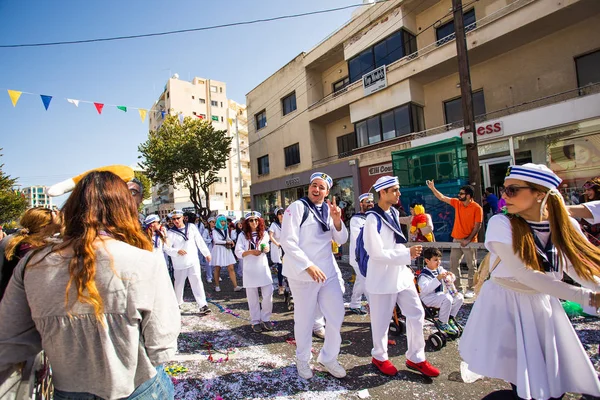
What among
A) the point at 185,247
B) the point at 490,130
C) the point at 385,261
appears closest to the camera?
the point at 385,261

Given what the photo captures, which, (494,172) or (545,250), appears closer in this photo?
(545,250)

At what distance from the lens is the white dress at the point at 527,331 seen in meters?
1.91

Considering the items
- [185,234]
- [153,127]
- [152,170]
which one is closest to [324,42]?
[152,170]

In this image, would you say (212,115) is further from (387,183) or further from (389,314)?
(389,314)

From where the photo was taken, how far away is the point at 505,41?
12.2 metres

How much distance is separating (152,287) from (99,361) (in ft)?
1.22

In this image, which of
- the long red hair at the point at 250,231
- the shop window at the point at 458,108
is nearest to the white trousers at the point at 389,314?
the long red hair at the point at 250,231

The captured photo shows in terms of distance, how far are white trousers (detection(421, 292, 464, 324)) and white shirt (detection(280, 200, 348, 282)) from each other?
4.70 ft

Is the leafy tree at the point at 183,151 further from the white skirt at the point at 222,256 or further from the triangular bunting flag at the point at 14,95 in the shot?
the white skirt at the point at 222,256

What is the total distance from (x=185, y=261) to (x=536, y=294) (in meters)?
5.47

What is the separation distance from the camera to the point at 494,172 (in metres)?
12.9

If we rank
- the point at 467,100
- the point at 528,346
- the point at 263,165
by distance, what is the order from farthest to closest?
the point at 263,165 < the point at 467,100 < the point at 528,346

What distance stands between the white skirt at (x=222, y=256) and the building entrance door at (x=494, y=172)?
10.9m

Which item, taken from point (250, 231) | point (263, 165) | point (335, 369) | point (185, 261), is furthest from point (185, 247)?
A: point (263, 165)
